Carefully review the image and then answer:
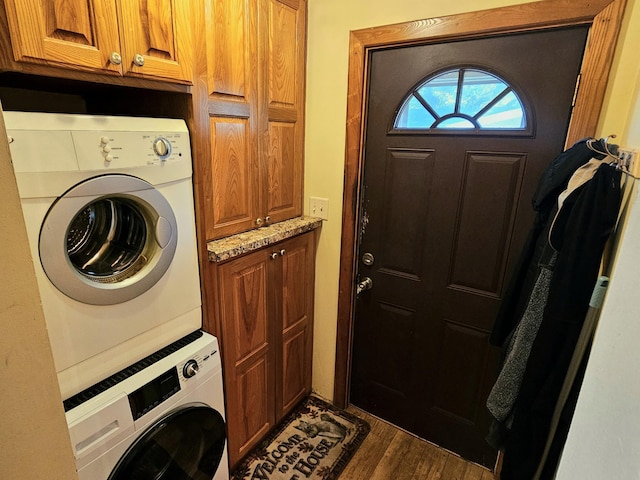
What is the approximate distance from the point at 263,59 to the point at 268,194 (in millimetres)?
561

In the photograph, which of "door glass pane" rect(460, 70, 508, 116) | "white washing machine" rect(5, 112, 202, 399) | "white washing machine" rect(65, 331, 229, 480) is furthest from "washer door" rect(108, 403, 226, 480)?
"door glass pane" rect(460, 70, 508, 116)

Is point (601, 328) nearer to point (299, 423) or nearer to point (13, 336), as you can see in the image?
point (13, 336)

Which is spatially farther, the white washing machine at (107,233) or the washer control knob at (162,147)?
the washer control knob at (162,147)

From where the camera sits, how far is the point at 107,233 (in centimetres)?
119

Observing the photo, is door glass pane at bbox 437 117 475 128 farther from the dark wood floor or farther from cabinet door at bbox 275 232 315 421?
the dark wood floor

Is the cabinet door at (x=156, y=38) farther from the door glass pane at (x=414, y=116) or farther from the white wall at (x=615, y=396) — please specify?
the white wall at (x=615, y=396)

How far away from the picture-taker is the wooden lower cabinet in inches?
59.5

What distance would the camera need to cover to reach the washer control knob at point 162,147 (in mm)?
1081

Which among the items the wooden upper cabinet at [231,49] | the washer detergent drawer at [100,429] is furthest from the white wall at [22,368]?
the wooden upper cabinet at [231,49]

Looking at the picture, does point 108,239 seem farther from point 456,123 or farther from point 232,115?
point 456,123

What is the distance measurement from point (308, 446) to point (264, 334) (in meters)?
0.67

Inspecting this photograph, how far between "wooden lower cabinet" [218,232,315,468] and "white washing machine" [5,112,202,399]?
0.21 metres

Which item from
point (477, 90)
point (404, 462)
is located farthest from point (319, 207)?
point (404, 462)

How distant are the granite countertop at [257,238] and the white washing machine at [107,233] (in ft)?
0.31
